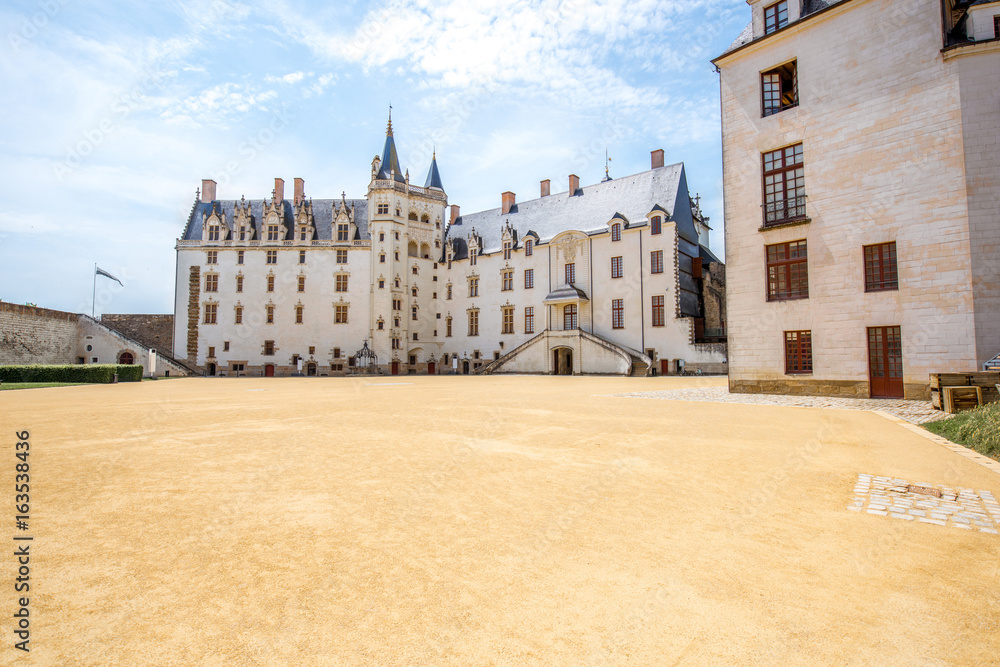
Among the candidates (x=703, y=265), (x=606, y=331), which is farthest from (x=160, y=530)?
(x=703, y=265)

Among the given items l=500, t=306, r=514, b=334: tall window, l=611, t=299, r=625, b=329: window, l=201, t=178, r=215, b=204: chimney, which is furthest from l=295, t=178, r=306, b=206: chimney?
l=611, t=299, r=625, b=329: window

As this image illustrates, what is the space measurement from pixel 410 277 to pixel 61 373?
29.0 m

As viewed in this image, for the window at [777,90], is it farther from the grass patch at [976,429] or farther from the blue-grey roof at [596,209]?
the blue-grey roof at [596,209]

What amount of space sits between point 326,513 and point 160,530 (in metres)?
1.26

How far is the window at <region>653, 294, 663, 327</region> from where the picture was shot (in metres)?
36.9

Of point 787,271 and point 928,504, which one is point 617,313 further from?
point 928,504

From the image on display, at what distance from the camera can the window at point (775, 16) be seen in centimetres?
1955

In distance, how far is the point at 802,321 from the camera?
59.6ft

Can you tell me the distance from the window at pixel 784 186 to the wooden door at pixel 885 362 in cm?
517

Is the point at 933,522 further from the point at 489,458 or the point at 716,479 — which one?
the point at 489,458

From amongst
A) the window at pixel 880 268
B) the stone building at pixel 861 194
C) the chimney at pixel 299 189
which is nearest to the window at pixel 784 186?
the stone building at pixel 861 194

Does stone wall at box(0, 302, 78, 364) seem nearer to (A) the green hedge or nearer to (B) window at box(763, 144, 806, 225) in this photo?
(A) the green hedge

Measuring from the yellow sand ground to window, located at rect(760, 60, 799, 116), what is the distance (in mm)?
18035

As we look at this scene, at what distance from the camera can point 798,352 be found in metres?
18.4
